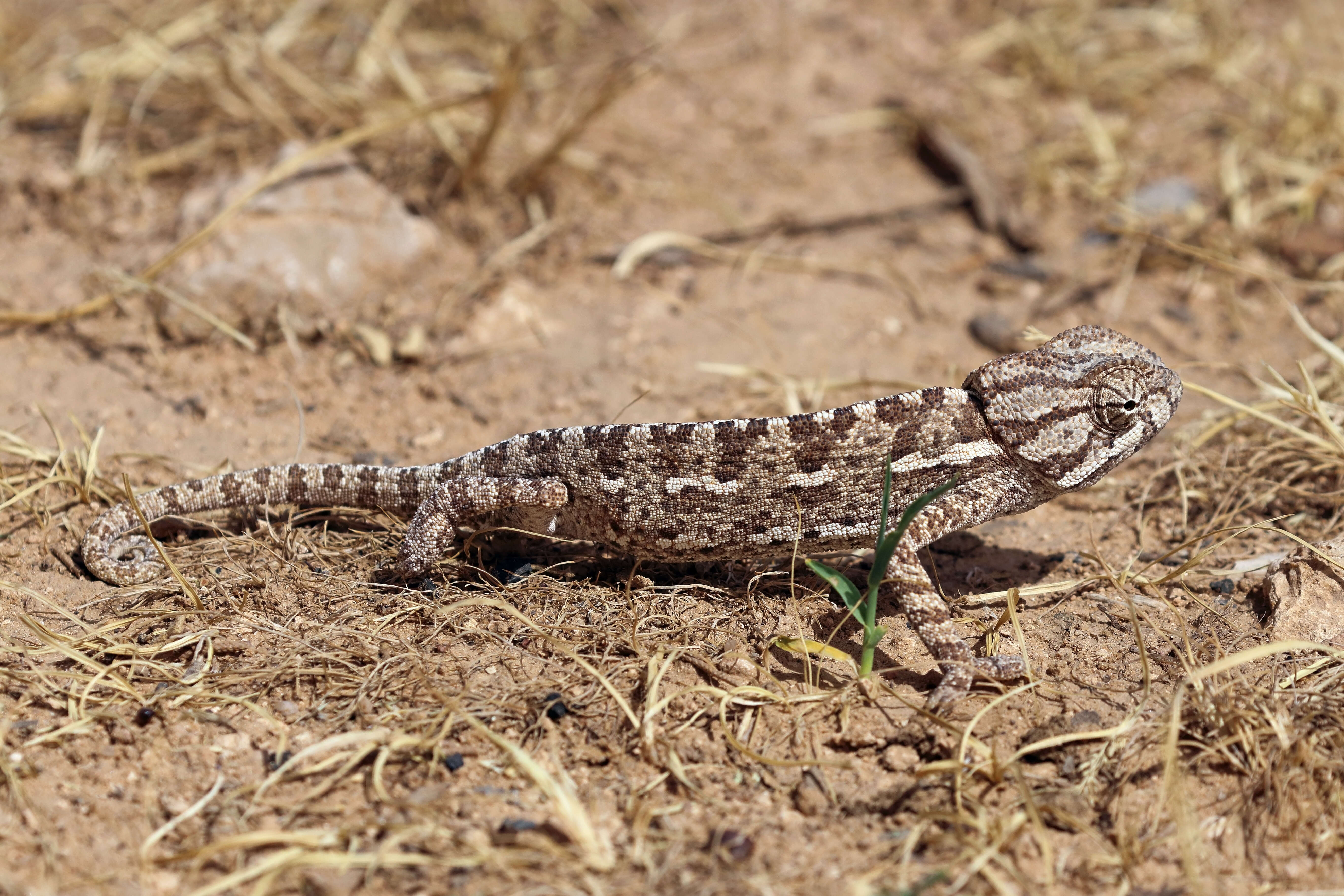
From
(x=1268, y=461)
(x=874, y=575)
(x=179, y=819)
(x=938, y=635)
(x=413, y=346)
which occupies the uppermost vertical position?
(x=874, y=575)

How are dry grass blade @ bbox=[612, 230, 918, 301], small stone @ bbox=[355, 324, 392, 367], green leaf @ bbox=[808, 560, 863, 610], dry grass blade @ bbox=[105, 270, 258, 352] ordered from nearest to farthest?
green leaf @ bbox=[808, 560, 863, 610] → dry grass blade @ bbox=[105, 270, 258, 352] → small stone @ bbox=[355, 324, 392, 367] → dry grass blade @ bbox=[612, 230, 918, 301]

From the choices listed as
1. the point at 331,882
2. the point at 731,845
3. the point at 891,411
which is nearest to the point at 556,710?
the point at 731,845

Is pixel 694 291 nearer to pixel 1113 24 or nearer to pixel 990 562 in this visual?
pixel 990 562

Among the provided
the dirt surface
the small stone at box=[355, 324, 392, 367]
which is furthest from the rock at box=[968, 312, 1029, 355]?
the small stone at box=[355, 324, 392, 367]

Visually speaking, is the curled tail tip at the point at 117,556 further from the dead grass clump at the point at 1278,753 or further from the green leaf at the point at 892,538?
Result: the dead grass clump at the point at 1278,753

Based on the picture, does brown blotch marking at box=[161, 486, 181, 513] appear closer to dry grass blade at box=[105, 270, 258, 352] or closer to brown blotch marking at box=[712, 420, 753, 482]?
dry grass blade at box=[105, 270, 258, 352]

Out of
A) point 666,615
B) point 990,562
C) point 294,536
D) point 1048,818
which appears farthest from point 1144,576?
point 294,536

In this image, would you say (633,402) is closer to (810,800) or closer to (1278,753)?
(810,800)
